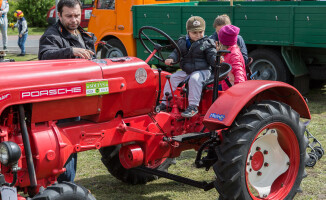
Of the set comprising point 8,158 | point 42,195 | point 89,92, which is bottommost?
point 42,195

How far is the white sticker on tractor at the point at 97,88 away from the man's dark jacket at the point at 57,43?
0.43 meters

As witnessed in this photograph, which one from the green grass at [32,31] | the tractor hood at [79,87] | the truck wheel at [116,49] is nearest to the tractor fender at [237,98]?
the tractor hood at [79,87]

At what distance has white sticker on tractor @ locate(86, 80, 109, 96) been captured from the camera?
143 inches

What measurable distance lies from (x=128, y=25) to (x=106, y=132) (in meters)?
7.20

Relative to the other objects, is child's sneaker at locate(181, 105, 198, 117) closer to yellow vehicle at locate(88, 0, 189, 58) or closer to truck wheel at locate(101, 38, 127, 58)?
yellow vehicle at locate(88, 0, 189, 58)

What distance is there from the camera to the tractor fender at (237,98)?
12.7 feet

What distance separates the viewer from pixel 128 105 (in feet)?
12.9

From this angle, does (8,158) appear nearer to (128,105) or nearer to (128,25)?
(128,105)

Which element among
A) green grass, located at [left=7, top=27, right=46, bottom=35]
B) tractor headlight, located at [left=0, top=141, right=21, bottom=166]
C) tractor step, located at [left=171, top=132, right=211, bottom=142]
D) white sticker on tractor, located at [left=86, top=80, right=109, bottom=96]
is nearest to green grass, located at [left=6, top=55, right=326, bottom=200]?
tractor step, located at [left=171, top=132, right=211, bottom=142]

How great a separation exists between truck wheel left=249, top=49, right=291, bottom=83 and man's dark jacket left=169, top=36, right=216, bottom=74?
426 cm

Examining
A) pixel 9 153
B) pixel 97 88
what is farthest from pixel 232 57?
pixel 9 153

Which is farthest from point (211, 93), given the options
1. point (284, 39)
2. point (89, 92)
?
point (284, 39)

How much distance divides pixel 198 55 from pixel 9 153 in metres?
2.03

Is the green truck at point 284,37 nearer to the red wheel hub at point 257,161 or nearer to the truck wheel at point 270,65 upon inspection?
the truck wheel at point 270,65
